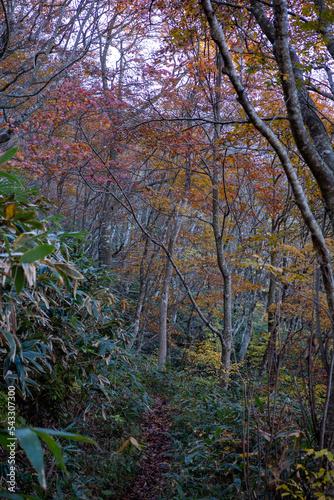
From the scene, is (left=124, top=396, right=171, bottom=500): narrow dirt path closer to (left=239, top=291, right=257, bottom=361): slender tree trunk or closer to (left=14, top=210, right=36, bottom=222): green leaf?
(left=14, top=210, right=36, bottom=222): green leaf

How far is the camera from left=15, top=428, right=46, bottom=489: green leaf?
752 millimetres

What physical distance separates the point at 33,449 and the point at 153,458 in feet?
13.5

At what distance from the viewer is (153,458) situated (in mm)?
4207

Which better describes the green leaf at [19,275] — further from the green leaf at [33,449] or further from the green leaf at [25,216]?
the green leaf at [33,449]

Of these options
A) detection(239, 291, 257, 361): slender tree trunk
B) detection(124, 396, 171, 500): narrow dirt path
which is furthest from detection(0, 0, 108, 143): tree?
detection(239, 291, 257, 361): slender tree trunk

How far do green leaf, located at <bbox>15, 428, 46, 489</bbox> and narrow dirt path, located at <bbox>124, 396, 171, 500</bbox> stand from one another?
10.3ft

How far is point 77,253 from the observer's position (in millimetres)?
3184

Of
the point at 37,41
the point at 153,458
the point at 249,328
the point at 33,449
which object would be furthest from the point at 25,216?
the point at 249,328

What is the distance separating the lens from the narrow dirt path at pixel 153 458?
134 inches

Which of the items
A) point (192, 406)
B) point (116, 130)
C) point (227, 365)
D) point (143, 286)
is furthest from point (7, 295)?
point (143, 286)

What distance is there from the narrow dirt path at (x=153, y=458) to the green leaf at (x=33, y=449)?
315 cm

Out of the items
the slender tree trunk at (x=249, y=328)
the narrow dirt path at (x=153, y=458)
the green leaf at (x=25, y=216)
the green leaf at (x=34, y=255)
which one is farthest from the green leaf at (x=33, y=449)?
the slender tree trunk at (x=249, y=328)

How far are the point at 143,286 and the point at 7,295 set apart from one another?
29.4ft

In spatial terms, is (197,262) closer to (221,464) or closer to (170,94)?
(170,94)
